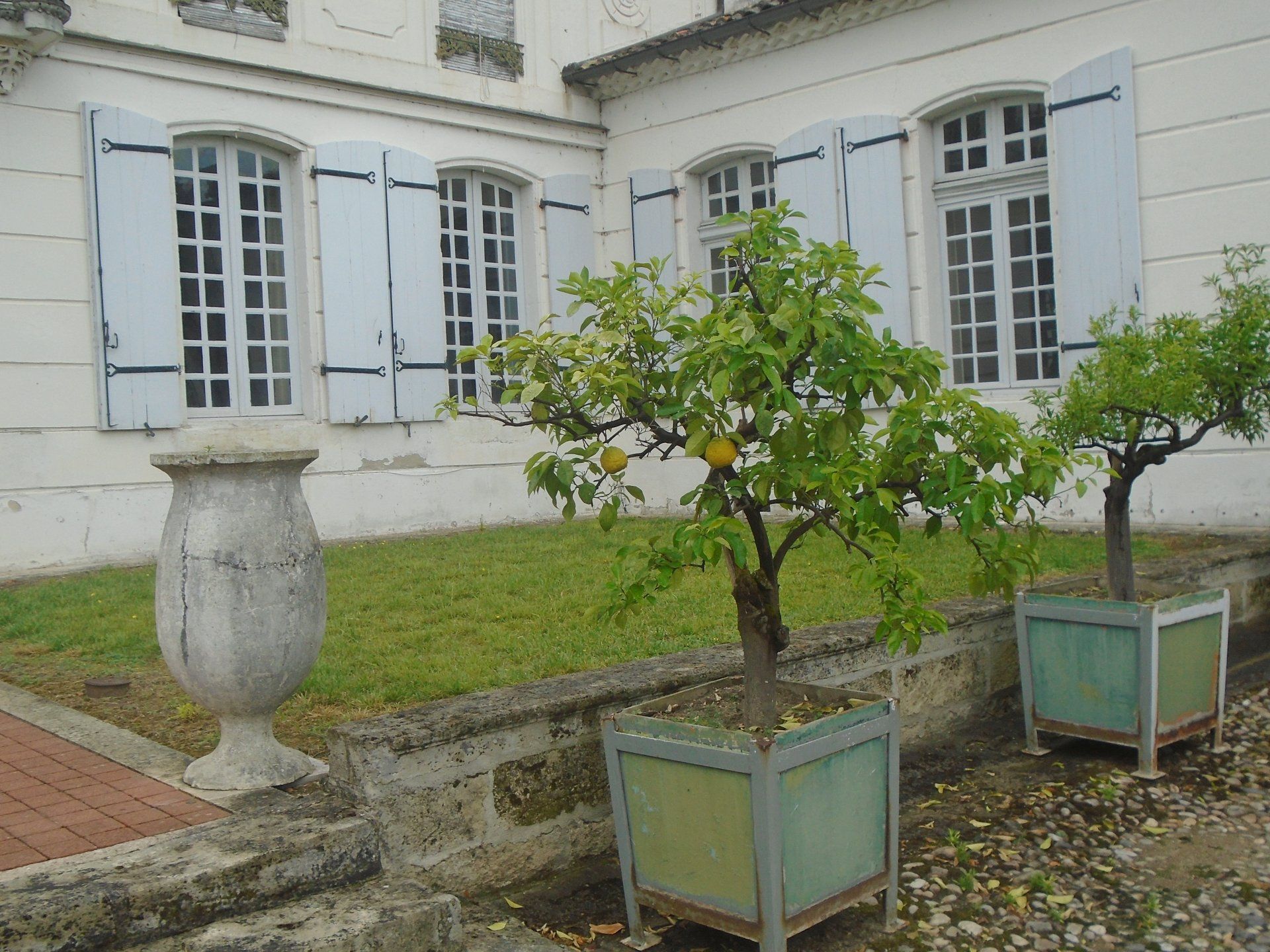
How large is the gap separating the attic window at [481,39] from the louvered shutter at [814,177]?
2.75 meters

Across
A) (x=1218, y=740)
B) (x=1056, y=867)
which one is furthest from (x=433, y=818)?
(x=1218, y=740)

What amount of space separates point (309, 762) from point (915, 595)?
1781 mm

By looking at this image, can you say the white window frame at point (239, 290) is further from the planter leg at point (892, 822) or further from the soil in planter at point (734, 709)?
the planter leg at point (892, 822)

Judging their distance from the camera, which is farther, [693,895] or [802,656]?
[802,656]

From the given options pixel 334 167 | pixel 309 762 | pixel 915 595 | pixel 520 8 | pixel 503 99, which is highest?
pixel 520 8

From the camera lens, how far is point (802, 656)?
4.12m

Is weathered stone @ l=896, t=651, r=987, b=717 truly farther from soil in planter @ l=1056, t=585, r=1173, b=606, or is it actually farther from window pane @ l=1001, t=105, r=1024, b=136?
window pane @ l=1001, t=105, r=1024, b=136

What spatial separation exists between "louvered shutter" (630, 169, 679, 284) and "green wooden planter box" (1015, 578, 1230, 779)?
6795mm

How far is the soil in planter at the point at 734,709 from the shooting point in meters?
3.19

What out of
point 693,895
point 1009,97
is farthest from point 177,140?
point 693,895

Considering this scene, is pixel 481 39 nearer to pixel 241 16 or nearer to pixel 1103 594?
pixel 241 16

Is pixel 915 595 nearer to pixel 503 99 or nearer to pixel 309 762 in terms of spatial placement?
pixel 309 762

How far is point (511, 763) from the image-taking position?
3.35 meters

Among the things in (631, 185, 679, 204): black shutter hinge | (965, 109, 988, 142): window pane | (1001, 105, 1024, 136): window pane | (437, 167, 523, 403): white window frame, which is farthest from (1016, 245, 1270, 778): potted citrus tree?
(631, 185, 679, 204): black shutter hinge
